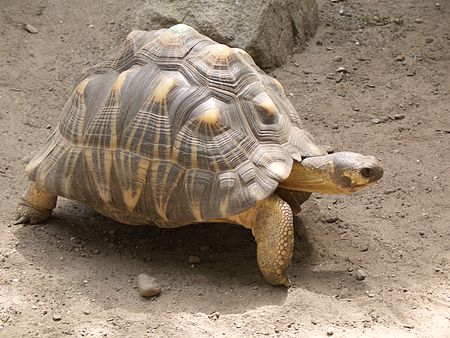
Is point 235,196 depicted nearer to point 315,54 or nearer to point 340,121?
point 340,121

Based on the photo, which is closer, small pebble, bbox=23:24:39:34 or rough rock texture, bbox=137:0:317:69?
rough rock texture, bbox=137:0:317:69

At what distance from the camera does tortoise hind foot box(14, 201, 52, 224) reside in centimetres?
505

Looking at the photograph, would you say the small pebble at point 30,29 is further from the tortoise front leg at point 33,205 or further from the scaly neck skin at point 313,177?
the scaly neck skin at point 313,177

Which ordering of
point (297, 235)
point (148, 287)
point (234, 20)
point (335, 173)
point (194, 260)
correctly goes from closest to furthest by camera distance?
point (148, 287) → point (335, 173) → point (194, 260) → point (297, 235) → point (234, 20)

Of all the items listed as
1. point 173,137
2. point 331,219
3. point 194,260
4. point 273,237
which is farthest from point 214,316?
point 331,219

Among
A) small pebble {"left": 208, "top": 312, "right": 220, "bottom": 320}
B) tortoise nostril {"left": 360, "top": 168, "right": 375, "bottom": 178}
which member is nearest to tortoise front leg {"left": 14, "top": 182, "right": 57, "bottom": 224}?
small pebble {"left": 208, "top": 312, "right": 220, "bottom": 320}

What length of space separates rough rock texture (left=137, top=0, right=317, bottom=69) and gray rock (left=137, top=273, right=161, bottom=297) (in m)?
3.05

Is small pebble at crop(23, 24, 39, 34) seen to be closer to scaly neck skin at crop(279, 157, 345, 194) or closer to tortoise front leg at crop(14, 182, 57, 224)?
tortoise front leg at crop(14, 182, 57, 224)

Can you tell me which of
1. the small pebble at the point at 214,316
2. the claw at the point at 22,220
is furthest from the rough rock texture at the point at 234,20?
the small pebble at the point at 214,316

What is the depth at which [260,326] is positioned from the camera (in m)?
3.93

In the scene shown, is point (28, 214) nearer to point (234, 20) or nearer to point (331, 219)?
point (331, 219)

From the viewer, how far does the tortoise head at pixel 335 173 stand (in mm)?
4430

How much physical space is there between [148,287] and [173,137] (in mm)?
888

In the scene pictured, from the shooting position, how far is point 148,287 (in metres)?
4.27
